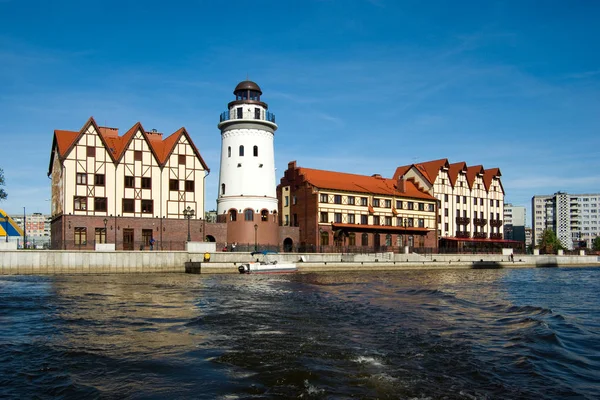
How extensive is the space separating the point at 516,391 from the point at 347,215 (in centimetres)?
5887

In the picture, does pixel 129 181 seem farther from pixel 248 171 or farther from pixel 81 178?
pixel 248 171

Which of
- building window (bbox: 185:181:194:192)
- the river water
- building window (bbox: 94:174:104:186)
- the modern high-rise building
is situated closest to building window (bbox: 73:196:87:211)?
building window (bbox: 94:174:104:186)

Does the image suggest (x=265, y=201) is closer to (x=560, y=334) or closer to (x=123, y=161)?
(x=123, y=161)

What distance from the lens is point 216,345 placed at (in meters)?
16.1

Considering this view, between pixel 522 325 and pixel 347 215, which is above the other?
pixel 347 215

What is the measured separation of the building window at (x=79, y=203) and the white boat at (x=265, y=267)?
1725 centimetres

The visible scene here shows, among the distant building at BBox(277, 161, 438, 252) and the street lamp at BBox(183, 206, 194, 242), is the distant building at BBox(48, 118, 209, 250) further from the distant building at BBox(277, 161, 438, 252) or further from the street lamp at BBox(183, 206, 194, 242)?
the distant building at BBox(277, 161, 438, 252)

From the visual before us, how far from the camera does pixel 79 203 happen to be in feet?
174

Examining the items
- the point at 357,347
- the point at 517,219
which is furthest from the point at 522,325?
the point at 517,219

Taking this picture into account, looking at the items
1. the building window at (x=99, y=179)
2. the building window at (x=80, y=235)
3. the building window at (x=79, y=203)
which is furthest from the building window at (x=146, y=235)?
the building window at (x=99, y=179)

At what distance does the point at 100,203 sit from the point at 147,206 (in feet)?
15.4

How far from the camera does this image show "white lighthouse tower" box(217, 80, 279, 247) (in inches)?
2419

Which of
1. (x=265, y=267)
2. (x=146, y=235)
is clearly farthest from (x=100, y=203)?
(x=265, y=267)

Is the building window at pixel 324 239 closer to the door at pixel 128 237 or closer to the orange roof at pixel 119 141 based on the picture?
the orange roof at pixel 119 141
